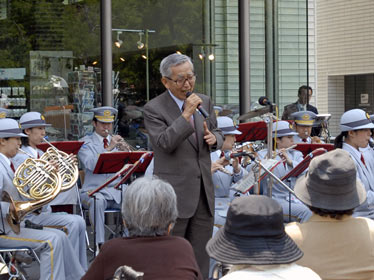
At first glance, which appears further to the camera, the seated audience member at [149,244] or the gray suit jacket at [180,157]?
the gray suit jacket at [180,157]

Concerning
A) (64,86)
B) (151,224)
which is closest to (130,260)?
(151,224)

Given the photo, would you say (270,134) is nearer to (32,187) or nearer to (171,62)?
(171,62)

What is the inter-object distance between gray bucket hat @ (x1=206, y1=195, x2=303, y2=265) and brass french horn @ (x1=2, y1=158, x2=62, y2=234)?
3014 millimetres

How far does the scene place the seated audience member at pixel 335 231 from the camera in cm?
296

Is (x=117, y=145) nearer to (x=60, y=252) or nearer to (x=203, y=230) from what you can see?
(x=60, y=252)

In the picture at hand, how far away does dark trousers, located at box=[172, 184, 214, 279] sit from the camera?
14.6 ft

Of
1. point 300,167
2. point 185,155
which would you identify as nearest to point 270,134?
point 300,167

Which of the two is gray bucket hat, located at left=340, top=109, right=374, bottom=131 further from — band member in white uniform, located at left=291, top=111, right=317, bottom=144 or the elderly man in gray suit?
band member in white uniform, located at left=291, top=111, right=317, bottom=144

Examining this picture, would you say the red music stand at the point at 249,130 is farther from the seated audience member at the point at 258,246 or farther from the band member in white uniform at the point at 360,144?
the seated audience member at the point at 258,246

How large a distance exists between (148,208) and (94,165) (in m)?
4.57

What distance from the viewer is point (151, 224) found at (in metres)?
3.12

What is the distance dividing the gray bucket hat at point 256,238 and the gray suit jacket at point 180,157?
5.94ft

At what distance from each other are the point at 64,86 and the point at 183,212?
17.1ft

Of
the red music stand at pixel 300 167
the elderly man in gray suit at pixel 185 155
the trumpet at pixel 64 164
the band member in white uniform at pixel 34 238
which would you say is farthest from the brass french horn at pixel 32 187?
the red music stand at pixel 300 167
